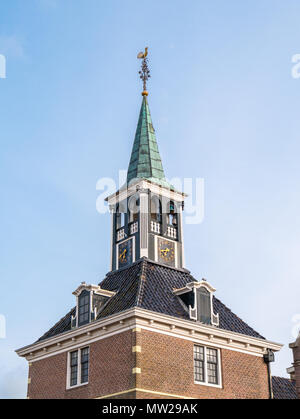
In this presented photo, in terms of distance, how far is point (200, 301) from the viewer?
33.4 m

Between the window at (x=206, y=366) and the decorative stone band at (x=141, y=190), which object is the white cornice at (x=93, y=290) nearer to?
the window at (x=206, y=366)

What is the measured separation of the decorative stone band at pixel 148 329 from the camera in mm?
30516

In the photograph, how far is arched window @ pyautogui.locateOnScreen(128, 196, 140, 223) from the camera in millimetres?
37969

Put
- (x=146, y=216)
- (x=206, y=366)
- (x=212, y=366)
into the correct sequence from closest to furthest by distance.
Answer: (x=206, y=366)
(x=212, y=366)
(x=146, y=216)

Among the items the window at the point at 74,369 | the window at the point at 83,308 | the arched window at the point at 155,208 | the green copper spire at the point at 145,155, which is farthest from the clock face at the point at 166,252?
the window at the point at 74,369

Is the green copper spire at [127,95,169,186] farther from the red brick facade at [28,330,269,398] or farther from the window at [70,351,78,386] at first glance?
the window at [70,351,78,386]

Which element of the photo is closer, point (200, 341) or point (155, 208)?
point (200, 341)

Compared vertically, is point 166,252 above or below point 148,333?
above

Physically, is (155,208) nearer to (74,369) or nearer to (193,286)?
(193,286)

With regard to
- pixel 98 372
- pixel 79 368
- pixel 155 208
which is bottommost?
pixel 98 372

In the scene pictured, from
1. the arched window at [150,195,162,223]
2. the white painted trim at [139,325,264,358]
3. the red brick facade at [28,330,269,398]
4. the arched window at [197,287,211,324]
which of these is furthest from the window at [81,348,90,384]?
the arched window at [150,195,162,223]

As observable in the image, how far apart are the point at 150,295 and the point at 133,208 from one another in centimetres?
704

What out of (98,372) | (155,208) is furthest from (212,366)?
(155,208)
